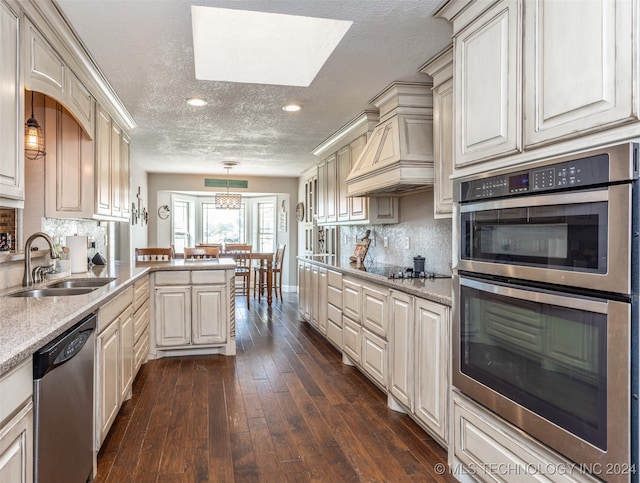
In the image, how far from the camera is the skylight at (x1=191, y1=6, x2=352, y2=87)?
317 cm

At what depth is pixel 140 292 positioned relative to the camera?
11.6 feet

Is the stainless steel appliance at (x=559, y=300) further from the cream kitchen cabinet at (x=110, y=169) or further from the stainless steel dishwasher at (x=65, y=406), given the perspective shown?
the cream kitchen cabinet at (x=110, y=169)

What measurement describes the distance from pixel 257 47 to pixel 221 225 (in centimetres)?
707

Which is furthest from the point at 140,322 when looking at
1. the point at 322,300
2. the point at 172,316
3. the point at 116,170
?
the point at 322,300

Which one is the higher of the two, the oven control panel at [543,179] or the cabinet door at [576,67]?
the cabinet door at [576,67]

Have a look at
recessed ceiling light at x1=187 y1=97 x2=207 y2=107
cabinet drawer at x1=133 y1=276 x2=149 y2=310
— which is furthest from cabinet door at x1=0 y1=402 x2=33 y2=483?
recessed ceiling light at x1=187 y1=97 x2=207 y2=107

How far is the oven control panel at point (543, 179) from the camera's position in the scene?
1.34 meters

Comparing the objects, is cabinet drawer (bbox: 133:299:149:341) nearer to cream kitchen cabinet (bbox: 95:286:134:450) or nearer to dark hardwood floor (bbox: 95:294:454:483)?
cream kitchen cabinet (bbox: 95:286:134:450)

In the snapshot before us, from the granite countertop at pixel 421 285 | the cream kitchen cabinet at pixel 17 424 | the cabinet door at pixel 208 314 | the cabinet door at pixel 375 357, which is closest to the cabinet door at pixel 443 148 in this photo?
the granite countertop at pixel 421 285

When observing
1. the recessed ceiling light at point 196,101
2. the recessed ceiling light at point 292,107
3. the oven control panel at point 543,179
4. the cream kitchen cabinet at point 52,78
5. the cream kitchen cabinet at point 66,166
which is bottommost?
the oven control panel at point 543,179

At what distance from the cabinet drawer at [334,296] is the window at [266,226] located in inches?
211

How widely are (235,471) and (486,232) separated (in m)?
1.71

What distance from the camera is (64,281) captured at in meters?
2.93

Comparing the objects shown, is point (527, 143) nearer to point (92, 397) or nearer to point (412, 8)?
point (412, 8)
